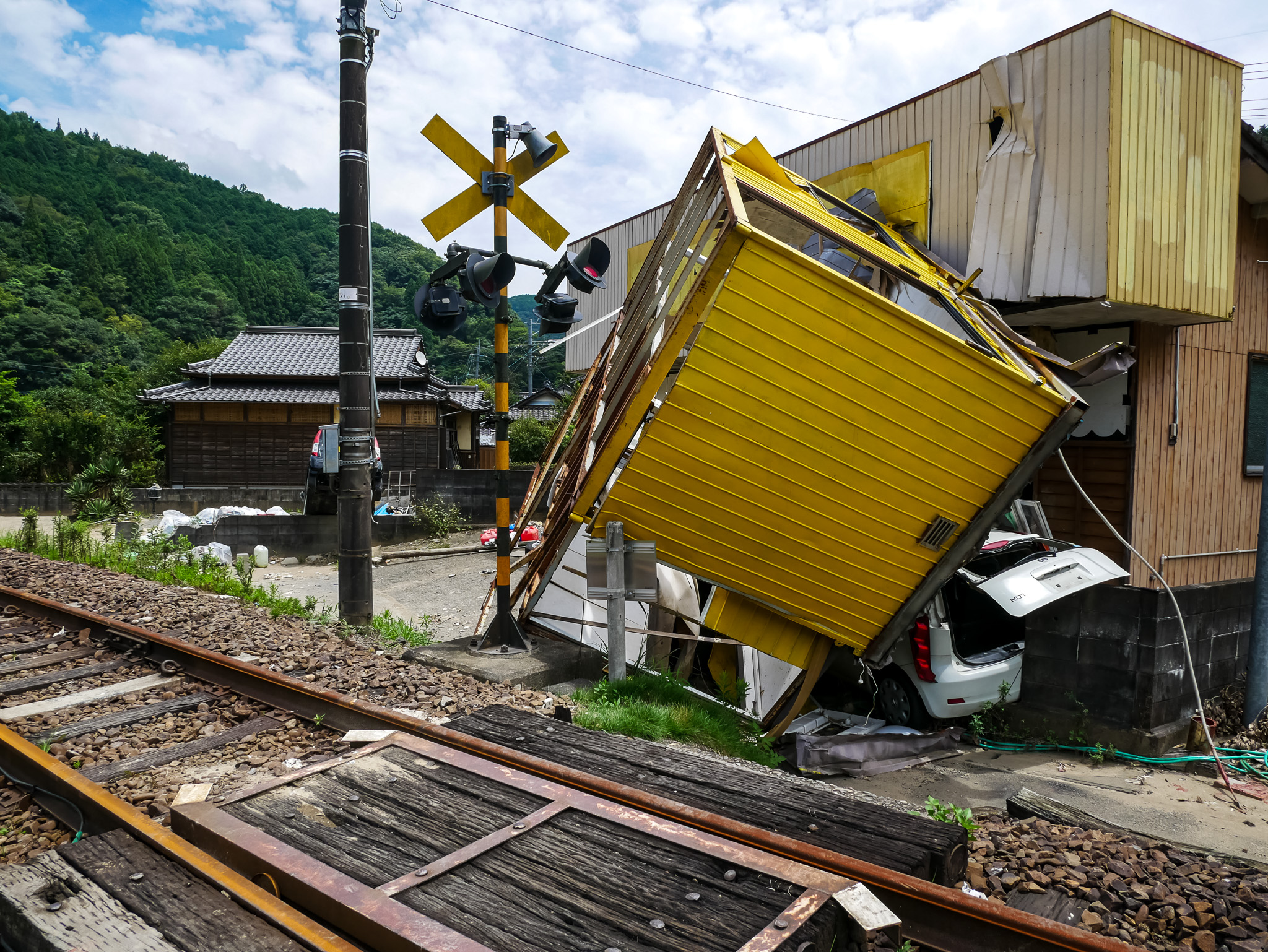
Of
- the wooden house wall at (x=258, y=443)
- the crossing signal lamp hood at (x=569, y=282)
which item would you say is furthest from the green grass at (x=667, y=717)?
the wooden house wall at (x=258, y=443)

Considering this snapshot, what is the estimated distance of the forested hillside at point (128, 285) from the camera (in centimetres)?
2842

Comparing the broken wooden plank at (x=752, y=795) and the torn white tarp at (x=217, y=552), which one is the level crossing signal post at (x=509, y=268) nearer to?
the broken wooden plank at (x=752, y=795)

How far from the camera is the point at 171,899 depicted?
229 centimetres

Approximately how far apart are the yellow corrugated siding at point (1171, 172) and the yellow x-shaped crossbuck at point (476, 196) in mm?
4969

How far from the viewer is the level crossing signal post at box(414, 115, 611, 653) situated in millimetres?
6203

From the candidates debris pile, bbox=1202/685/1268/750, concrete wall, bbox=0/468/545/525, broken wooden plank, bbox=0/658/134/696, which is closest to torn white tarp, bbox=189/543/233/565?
concrete wall, bbox=0/468/545/525

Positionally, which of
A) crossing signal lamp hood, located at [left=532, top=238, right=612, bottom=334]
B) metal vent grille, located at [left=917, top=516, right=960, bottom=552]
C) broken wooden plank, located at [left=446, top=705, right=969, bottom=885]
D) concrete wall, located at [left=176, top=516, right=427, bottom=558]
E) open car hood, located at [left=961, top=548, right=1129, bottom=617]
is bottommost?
concrete wall, located at [left=176, top=516, right=427, bottom=558]

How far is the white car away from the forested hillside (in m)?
26.1

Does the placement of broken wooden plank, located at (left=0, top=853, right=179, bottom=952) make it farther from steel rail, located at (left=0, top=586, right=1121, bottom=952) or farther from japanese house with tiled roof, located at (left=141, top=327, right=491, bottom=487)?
japanese house with tiled roof, located at (left=141, top=327, right=491, bottom=487)

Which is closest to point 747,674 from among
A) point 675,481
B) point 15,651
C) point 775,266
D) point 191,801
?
point 675,481

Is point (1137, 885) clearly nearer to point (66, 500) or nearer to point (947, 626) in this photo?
point (947, 626)

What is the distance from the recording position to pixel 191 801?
9.28ft

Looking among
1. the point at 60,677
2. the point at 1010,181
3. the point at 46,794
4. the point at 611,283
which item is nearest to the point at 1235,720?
the point at 1010,181

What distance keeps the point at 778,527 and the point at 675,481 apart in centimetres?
88
